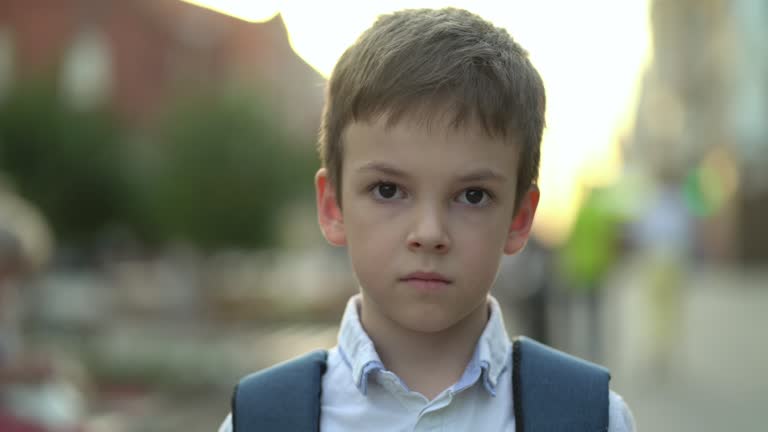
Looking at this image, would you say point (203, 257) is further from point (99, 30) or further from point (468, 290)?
point (468, 290)

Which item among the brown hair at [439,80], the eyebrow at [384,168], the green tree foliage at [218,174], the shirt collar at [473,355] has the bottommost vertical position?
the shirt collar at [473,355]

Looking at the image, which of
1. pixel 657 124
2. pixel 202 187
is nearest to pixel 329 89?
pixel 202 187

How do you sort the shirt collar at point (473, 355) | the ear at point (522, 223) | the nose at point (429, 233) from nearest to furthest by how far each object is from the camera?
1. the nose at point (429, 233)
2. the shirt collar at point (473, 355)
3. the ear at point (522, 223)

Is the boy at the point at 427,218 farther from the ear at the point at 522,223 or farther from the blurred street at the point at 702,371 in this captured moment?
the blurred street at the point at 702,371

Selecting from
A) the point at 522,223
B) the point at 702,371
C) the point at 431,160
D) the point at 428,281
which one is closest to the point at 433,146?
the point at 431,160

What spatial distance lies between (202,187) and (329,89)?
53.8 feet

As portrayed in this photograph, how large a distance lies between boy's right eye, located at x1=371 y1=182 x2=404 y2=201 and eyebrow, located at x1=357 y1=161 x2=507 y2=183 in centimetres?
4

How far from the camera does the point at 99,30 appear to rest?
32.0 meters

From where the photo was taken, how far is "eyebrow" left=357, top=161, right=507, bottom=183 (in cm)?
203

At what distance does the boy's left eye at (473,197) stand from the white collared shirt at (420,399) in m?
0.28

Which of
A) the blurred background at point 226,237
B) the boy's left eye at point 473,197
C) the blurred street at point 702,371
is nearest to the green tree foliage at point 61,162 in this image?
the blurred background at point 226,237

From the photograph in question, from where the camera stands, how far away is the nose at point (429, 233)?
6.55 ft

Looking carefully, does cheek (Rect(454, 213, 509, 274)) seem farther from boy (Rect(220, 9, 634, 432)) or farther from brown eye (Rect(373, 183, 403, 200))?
brown eye (Rect(373, 183, 403, 200))

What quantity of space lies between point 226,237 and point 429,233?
54.5 feet
